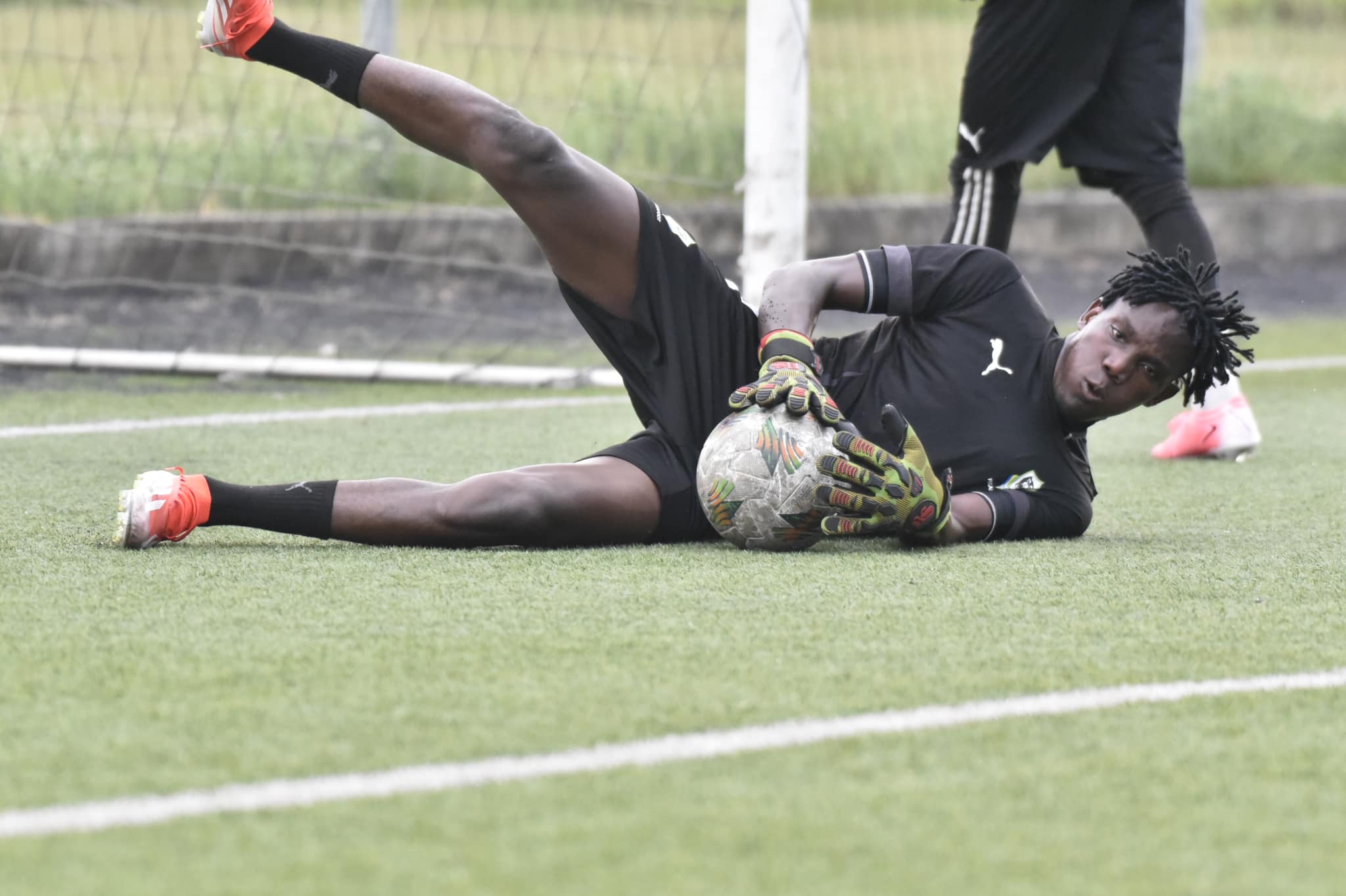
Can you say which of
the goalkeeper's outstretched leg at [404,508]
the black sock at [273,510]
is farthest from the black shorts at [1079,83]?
the black sock at [273,510]

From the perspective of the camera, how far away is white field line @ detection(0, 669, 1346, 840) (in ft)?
6.32

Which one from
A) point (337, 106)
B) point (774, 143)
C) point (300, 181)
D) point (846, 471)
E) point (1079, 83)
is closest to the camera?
point (846, 471)

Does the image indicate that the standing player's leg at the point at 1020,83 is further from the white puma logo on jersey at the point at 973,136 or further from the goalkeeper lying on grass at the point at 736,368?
the goalkeeper lying on grass at the point at 736,368

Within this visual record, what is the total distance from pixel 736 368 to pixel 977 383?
48 centimetres

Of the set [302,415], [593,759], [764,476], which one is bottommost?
[302,415]

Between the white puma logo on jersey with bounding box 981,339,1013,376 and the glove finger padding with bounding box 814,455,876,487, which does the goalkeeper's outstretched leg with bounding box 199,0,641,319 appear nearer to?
the glove finger padding with bounding box 814,455,876,487

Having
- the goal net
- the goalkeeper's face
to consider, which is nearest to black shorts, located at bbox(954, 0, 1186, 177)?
the goalkeeper's face

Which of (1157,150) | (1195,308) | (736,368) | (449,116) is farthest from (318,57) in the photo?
(1157,150)

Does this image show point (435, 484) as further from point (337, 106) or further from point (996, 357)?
point (337, 106)

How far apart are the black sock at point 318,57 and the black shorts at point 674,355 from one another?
1.94 ft

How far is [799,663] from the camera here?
257cm

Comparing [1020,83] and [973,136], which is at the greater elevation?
[1020,83]

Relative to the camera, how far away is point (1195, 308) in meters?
3.54

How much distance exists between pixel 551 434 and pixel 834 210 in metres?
4.25
